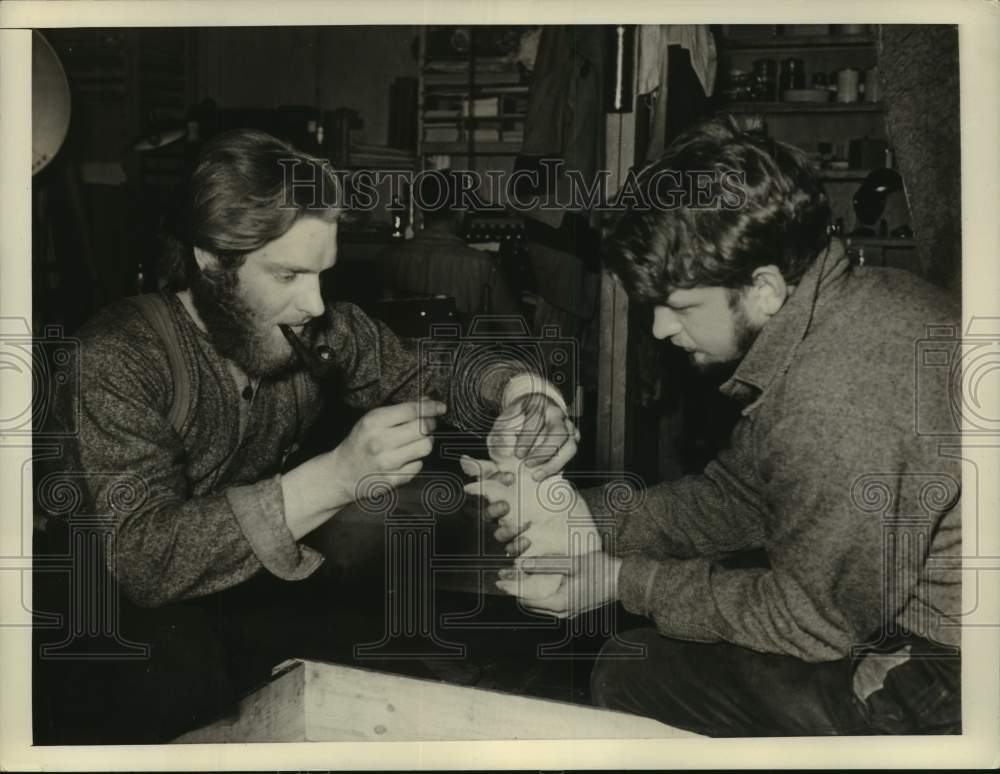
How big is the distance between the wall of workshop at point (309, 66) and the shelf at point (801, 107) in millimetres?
789

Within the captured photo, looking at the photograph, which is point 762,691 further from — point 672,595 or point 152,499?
point 152,499

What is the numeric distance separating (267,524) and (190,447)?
0.86ft

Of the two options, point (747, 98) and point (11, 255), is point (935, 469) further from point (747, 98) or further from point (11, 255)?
point (11, 255)

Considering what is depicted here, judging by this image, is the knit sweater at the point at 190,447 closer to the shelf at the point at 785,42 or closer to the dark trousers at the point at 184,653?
the dark trousers at the point at 184,653

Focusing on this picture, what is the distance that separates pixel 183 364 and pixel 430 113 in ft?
2.81

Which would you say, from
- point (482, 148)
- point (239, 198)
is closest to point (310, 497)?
point (239, 198)

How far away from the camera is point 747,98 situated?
8.26 ft

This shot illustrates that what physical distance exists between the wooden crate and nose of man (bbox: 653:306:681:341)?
96 cm

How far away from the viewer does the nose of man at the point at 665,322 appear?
2531 mm

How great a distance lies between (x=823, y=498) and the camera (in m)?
2.42

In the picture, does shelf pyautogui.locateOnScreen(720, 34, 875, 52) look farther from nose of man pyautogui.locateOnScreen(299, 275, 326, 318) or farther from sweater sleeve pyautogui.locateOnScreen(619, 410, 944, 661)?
nose of man pyautogui.locateOnScreen(299, 275, 326, 318)

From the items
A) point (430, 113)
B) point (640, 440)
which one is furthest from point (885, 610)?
point (430, 113)

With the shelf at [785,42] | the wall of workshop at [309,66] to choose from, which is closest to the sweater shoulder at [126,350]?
the wall of workshop at [309,66]

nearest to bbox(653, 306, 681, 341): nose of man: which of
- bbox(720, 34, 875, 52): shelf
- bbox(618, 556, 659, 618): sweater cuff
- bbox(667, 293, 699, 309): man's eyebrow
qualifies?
bbox(667, 293, 699, 309): man's eyebrow
